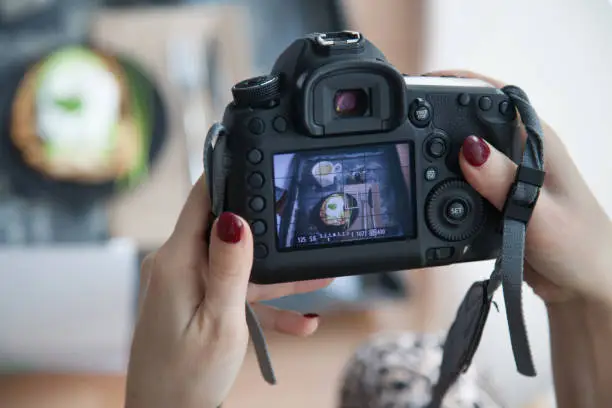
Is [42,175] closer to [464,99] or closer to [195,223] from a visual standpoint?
[195,223]

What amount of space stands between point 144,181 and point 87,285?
21cm

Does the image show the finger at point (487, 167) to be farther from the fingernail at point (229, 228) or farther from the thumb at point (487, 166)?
the fingernail at point (229, 228)

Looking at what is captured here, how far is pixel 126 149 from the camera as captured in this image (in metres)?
1.24

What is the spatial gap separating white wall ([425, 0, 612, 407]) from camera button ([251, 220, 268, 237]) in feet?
1.78

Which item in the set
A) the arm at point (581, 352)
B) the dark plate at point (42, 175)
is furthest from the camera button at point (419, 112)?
the dark plate at point (42, 175)

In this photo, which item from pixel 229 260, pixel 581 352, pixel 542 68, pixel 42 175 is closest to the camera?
pixel 229 260

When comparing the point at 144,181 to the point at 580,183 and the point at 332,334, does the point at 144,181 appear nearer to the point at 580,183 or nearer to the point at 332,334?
the point at 332,334

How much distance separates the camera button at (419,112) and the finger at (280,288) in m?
0.18

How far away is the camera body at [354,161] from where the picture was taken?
19.5 inches

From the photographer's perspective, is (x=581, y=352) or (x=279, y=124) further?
(x=581, y=352)

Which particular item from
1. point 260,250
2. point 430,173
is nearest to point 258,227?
point 260,250

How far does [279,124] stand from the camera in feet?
1.63

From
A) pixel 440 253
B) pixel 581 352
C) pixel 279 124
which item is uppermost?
pixel 279 124

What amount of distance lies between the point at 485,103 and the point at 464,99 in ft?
0.05
